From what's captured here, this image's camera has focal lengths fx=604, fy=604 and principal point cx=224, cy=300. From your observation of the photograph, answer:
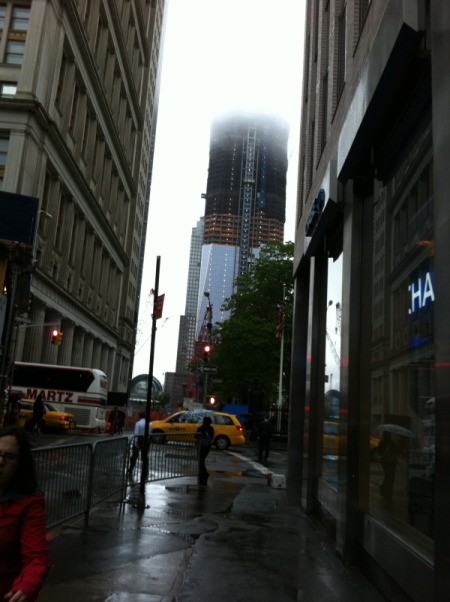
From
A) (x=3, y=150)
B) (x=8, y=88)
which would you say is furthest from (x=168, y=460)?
(x=8, y=88)

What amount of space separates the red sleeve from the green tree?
3915 centimetres

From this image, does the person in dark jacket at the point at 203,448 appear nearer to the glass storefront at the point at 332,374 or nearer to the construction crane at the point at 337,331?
the glass storefront at the point at 332,374

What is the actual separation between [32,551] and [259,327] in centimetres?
4143

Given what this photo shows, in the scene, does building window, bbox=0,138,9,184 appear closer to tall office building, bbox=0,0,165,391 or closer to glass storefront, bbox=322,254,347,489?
tall office building, bbox=0,0,165,391

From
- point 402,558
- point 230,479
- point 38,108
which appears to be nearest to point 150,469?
point 230,479

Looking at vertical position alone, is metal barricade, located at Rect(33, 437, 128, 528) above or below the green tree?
below

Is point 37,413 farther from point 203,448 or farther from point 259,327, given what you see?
point 259,327

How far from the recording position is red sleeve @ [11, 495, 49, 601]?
108 inches

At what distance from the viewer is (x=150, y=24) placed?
78562 millimetres

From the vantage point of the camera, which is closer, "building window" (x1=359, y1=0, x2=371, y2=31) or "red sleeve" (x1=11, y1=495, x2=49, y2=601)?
"red sleeve" (x1=11, y1=495, x2=49, y2=601)

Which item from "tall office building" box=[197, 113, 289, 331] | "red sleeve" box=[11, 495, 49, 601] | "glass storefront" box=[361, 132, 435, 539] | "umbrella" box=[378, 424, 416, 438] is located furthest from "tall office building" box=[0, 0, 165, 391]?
"tall office building" box=[197, 113, 289, 331]

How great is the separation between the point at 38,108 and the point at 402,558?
121 ft

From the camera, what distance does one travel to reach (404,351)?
668cm

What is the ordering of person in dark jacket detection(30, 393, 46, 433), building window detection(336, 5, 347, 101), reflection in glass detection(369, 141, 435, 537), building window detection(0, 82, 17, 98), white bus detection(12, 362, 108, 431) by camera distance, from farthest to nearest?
building window detection(0, 82, 17, 98), white bus detection(12, 362, 108, 431), person in dark jacket detection(30, 393, 46, 433), building window detection(336, 5, 347, 101), reflection in glass detection(369, 141, 435, 537)
